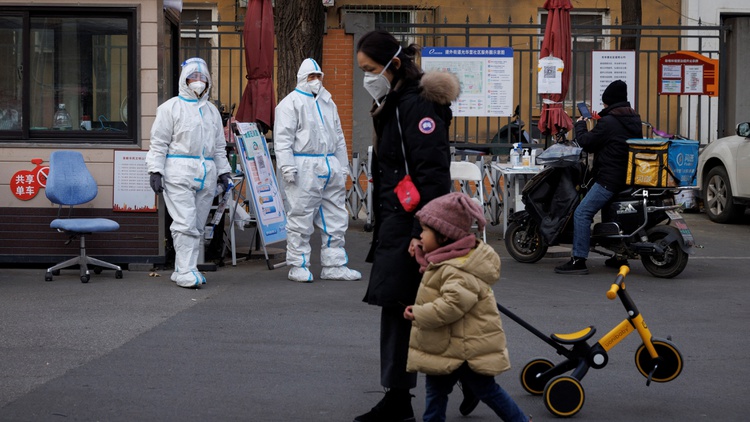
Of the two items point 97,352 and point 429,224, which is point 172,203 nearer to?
point 97,352

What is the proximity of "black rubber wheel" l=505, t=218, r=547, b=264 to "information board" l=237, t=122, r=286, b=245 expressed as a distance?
2392mm

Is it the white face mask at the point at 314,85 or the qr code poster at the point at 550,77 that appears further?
the qr code poster at the point at 550,77

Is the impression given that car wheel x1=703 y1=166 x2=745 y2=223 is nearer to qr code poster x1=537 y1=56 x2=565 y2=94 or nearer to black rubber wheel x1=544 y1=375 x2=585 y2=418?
qr code poster x1=537 y1=56 x2=565 y2=94

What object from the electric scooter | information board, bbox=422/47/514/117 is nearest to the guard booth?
the electric scooter

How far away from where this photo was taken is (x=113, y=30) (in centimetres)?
1081

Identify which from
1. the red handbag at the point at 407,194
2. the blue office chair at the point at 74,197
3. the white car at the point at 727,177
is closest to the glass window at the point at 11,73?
the blue office chair at the point at 74,197

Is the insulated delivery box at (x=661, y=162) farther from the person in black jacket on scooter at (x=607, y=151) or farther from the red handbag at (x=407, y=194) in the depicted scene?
the red handbag at (x=407, y=194)

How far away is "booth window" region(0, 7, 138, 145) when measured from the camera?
1080 centimetres

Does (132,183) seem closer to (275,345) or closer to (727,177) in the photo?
(275,345)

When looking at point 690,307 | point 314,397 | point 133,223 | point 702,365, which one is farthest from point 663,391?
point 133,223

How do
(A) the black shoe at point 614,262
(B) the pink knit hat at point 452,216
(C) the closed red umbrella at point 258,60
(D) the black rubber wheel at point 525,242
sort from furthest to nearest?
(C) the closed red umbrella at point 258,60
(D) the black rubber wheel at point 525,242
(A) the black shoe at point 614,262
(B) the pink knit hat at point 452,216

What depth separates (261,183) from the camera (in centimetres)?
1112

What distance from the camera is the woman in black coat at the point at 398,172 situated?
5.21 metres

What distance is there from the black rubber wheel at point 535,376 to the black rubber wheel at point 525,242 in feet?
17.7
